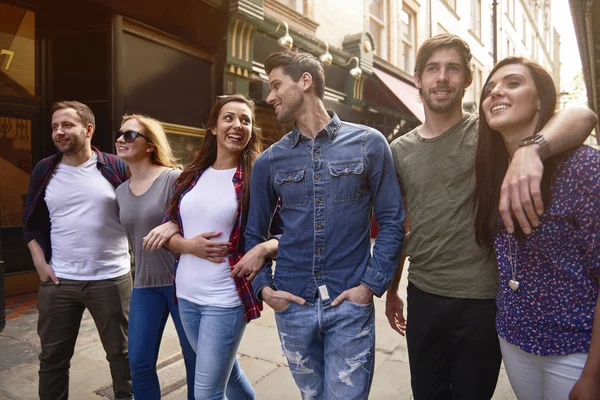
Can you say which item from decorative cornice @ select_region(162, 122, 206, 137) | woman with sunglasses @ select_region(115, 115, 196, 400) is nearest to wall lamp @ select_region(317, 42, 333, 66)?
decorative cornice @ select_region(162, 122, 206, 137)

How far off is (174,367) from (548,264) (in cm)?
330

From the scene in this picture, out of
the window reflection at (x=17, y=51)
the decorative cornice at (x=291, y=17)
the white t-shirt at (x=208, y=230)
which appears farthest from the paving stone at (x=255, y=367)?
the decorative cornice at (x=291, y=17)

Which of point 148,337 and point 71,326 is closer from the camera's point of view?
point 148,337

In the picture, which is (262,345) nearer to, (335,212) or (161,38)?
(335,212)

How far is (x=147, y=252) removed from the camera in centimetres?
264

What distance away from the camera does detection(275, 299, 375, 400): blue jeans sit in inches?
74.9

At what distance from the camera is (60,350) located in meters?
2.76

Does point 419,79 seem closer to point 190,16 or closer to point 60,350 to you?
point 60,350

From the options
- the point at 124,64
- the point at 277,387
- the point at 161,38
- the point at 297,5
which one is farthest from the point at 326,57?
the point at 277,387

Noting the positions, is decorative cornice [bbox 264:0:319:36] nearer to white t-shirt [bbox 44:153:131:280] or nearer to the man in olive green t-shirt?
white t-shirt [bbox 44:153:131:280]

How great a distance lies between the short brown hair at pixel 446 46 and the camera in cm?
209

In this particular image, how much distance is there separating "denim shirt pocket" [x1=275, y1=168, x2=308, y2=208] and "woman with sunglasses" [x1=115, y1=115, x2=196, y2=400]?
2.50ft

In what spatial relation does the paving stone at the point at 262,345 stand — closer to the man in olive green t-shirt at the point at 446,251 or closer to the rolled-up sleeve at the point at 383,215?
the man in olive green t-shirt at the point at 446,251

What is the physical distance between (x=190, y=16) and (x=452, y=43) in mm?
5331
